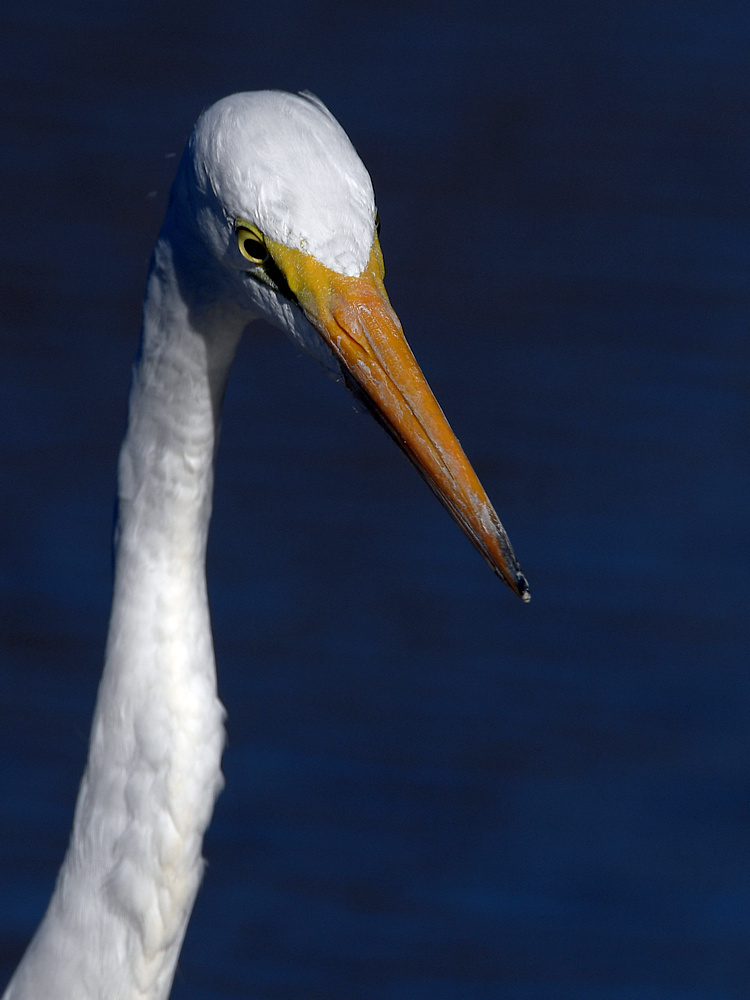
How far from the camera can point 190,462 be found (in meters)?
1.77

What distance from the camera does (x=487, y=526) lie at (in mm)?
1556

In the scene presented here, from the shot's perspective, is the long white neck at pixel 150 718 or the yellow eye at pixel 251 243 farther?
the long white neck at pixel 150 718

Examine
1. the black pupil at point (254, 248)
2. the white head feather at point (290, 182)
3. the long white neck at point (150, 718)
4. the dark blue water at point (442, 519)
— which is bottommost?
the long white neck at point (150, 718)

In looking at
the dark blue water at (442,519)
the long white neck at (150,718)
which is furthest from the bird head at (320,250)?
the dark blue water at (442,519)

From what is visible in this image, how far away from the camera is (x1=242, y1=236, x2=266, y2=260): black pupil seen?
A: 1.55m

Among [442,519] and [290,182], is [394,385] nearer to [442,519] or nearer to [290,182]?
[290,182]

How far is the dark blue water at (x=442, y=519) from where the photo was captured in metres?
3.59

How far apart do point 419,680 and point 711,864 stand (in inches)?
36.0

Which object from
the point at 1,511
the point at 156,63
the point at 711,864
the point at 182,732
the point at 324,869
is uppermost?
the point at 156,63

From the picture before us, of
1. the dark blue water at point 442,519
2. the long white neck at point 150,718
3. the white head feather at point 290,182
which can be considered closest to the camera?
the white head feather at point 290,182

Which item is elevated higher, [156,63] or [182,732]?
[156,63]

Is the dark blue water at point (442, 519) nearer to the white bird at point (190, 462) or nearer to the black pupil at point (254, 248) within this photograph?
the white bird at point (190, 462)

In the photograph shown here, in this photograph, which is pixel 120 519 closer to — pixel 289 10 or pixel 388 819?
pixel 388 819

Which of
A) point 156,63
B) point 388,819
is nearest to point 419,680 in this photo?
point 388,819
